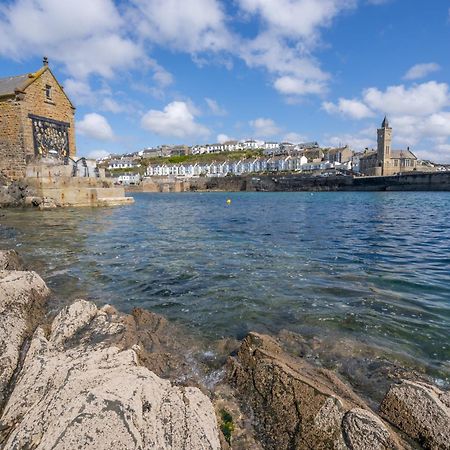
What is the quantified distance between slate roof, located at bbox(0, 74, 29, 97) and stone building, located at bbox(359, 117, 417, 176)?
312 feet

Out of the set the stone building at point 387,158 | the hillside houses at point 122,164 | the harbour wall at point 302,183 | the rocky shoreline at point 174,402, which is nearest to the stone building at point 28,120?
the rocky shoreline at point 174,402

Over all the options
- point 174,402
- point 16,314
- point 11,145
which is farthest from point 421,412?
point 11,145

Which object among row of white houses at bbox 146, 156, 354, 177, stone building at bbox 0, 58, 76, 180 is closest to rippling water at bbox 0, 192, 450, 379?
stone building at bbox 0, 58, 76, 180

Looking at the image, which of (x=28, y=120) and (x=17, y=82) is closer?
(x=28, y=120)

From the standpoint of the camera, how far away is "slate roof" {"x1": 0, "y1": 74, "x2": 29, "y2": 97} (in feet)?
79.5

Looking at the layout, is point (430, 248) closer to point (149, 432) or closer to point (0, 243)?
point (149, 432)

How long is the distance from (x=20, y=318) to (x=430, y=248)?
42.2ft

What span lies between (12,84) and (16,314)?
28.3 metres

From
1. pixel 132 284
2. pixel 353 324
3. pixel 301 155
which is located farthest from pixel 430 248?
pixel 301 155

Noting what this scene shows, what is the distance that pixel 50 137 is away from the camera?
87.6ft

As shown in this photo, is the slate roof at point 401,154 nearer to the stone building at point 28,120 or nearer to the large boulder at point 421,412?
the stone building at point 28,120

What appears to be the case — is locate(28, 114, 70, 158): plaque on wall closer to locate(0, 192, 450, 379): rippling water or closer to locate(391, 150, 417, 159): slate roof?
locate(0, 192, 450, 379): rippling water

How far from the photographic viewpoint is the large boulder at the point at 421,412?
261cm

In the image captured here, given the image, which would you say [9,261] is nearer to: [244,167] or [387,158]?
[387,158]
